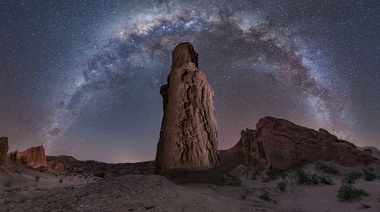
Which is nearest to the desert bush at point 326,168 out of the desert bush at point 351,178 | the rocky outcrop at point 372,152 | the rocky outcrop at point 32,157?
the desert bush at point 351,178

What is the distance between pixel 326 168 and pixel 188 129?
1907 centimetres

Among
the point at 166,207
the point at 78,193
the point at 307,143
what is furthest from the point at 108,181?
the point at 307,143

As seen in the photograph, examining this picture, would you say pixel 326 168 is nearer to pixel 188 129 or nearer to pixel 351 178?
pixel 351 178

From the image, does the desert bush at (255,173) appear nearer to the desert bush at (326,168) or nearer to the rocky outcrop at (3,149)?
the desert bush at (326,168)

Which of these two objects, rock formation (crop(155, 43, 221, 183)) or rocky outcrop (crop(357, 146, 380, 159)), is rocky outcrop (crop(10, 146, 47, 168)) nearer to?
rock formation (crop(155, 43, 221, 183))

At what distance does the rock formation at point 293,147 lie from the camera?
26.0 metres

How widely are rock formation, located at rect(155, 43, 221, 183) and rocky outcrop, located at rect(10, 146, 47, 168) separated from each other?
22.2 m

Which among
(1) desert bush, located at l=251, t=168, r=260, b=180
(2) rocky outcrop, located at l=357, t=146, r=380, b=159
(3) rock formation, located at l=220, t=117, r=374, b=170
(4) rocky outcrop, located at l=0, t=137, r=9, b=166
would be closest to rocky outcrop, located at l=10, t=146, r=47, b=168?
(4) rocky outcrop, located at l=0, t=137, r=9, b=166

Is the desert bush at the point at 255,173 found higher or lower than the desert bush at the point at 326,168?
lower

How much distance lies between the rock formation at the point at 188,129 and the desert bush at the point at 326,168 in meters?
16.5

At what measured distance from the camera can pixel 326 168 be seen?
24203mm

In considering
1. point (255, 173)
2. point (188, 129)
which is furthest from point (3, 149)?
point (255, 173)

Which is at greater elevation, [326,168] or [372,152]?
[372,152]

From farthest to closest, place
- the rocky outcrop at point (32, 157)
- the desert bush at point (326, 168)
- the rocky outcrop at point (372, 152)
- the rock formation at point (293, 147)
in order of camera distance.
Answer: the rocky outcrop at point (32, 157) → the rocky outcrop at point (372, 152) → the rock formation at point (293, 147) → the desert bush at point (326, 168)
